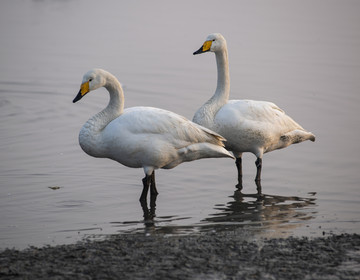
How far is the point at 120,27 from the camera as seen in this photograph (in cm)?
2131

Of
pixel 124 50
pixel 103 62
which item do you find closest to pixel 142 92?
pixel 103 62

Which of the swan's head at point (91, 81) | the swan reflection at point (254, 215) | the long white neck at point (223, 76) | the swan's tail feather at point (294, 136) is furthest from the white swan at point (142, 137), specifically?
the swan's tail feather at point (294, 136)

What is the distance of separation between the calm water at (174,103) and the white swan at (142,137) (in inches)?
23.2

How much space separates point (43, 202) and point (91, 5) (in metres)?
17.5

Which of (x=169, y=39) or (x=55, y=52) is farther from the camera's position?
(x=169, y=39)

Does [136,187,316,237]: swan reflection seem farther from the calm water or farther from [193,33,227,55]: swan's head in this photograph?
[193,33,227,55]: swan's head

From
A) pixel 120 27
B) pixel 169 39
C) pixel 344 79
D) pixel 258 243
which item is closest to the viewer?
pixel 258 243

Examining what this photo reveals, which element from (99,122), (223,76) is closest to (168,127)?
(99,122)

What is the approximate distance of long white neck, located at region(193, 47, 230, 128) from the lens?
971 cm

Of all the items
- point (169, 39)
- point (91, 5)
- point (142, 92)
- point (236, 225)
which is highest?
point (91, 5)

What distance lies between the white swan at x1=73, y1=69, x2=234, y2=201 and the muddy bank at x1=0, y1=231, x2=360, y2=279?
1747 millimetres

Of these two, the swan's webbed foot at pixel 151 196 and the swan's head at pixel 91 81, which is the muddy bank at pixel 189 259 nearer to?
the swan's webbed foot at pixel 151 196

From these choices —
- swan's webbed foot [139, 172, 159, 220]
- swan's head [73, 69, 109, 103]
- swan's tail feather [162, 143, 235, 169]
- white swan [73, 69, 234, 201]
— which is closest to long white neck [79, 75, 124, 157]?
white swan [73, 69, 234, 201]

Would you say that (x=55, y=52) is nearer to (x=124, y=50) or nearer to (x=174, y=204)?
(x=124, y=50)
